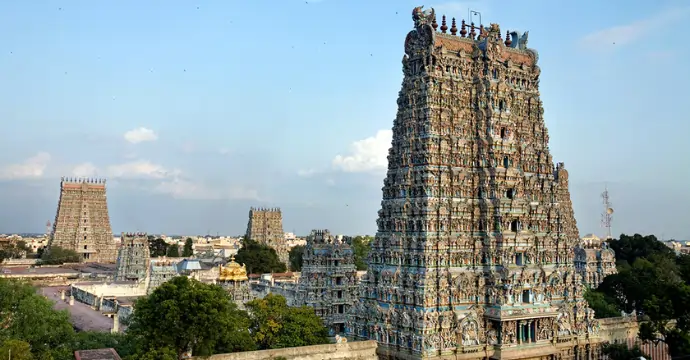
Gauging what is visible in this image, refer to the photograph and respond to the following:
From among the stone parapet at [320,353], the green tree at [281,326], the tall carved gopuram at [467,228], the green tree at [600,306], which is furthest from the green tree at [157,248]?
the stone parapet at [320,353]

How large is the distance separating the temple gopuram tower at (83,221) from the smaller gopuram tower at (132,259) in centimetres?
2830

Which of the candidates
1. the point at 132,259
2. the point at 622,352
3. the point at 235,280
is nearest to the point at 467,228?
the point at 622,352

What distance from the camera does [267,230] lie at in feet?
325

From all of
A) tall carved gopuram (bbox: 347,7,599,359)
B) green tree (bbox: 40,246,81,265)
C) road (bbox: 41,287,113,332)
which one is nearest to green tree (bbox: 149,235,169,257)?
green tree (bbox: 40,246,81,265)

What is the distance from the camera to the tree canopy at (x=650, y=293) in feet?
99.3

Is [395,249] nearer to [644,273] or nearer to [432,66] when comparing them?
[432,66]

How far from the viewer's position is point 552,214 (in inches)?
1273

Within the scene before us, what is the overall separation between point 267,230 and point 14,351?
7640 centimetres

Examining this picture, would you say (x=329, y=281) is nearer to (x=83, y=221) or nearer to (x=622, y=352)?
(x=622, y=352)

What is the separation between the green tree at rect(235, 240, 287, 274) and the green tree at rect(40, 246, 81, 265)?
28.1 m

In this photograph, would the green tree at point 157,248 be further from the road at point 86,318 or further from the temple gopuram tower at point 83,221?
the road at point 86,318

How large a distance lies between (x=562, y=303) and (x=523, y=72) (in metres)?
12.5

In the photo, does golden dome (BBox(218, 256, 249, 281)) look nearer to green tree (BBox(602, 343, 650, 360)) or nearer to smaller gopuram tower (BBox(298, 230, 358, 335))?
smaller gopuram tower (BBox(298, 230, 358, 335))

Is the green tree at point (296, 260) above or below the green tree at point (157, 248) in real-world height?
below
